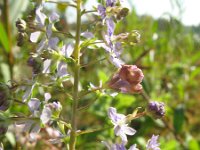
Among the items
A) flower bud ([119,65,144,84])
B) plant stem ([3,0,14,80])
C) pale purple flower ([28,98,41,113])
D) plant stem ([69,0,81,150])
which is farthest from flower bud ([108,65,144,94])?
plant stem ([3,0,14,80])

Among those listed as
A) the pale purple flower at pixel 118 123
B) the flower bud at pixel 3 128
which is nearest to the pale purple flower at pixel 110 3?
the pale purple flower at pixel 118 123

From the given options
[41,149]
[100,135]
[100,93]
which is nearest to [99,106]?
[100,135]

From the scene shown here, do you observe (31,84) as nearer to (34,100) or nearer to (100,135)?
(34,100)

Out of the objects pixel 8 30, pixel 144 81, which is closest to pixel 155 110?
pixel 8 30

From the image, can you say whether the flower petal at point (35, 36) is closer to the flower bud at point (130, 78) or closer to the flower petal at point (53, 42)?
the flower petal at point (53, 42)

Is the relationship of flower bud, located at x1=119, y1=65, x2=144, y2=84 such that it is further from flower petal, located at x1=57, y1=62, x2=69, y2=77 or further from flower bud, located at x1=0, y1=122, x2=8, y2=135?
flower bud, located at x1=0, y1=122, x2=8, y2=135

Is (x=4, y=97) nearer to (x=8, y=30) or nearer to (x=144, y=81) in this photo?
(x=8, y=30)
